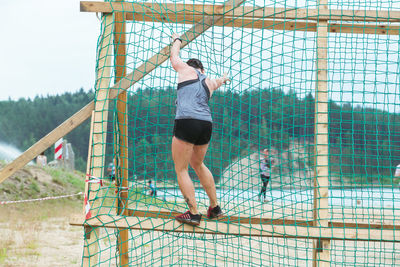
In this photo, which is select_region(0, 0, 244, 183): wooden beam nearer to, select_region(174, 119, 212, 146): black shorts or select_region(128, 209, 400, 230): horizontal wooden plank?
select_region(174, 119, 212, 146): black shorts

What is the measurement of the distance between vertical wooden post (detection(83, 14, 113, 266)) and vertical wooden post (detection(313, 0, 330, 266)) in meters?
1.98

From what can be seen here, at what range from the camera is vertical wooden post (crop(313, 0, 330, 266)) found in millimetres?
4484

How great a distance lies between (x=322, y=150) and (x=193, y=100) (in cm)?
127

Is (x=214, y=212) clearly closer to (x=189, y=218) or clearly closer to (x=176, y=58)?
(x=189, y=218)

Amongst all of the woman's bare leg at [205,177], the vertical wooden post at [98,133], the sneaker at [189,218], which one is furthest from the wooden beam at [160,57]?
the sneaker at [189,218]

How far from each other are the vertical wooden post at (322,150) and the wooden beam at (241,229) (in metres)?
0.13

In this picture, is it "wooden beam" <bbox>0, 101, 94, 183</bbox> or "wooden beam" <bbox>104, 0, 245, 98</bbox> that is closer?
"wooden beam" <bbox>0, 101, 94, 183</bbox>

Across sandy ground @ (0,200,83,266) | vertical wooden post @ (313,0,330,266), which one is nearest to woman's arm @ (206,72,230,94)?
vertical wooden post @ (313,0,330,266)

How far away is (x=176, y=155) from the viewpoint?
14.5ft

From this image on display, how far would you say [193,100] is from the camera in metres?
4.44

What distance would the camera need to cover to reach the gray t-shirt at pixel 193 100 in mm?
4406

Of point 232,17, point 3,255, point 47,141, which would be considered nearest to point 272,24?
point 232,17

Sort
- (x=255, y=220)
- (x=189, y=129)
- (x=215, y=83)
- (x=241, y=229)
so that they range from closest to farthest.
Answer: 1. (x=189, y=129)
2. (x=241, y=229)
3. (x=215, y=83)
4. (x=255, y=220)

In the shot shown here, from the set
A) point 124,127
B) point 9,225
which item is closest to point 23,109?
point 9,225
